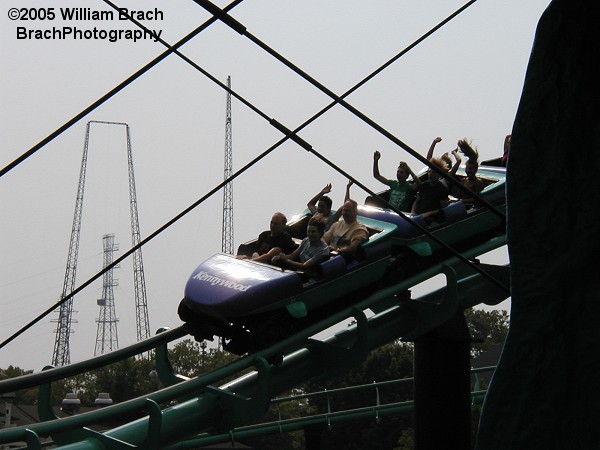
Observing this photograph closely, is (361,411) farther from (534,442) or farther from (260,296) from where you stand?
(534,442)

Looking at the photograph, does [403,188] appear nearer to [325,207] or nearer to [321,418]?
[325,207]

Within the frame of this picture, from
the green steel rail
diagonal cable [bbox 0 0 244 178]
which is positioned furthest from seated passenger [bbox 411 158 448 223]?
diagonal cable [bbox 0 0 244 178]

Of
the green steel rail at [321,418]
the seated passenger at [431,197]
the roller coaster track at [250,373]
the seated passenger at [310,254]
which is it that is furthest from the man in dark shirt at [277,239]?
the green steel rail at [321,418]

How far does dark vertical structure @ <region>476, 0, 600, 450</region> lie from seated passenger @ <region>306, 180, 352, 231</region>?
9370 mm

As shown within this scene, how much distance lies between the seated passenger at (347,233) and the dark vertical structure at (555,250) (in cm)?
869

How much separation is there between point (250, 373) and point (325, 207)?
92.1 inches

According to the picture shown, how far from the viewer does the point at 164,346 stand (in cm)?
1040

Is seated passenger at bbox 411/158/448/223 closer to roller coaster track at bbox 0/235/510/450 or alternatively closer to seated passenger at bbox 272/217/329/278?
roller coaster track at bbox 0/235/510/450

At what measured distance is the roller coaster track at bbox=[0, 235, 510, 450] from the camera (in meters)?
8.78

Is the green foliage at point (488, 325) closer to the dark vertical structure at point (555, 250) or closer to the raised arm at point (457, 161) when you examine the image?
the raised arm at point (457, 161)

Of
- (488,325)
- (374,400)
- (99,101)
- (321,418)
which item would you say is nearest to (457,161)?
(321,418)

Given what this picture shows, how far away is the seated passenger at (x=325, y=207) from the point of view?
38.2 feet

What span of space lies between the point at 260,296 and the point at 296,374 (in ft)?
2.59

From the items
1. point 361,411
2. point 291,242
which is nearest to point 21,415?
point 361,411
